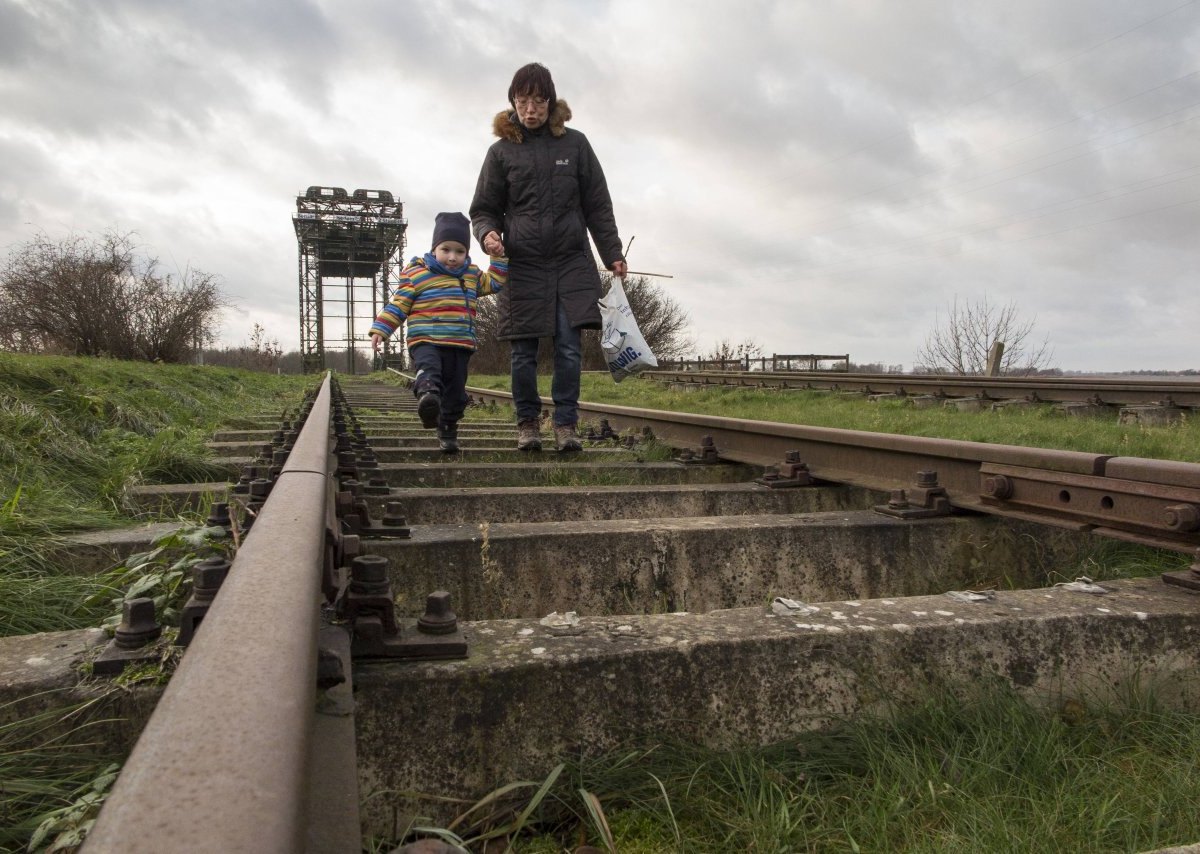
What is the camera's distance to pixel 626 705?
1444 millimetres

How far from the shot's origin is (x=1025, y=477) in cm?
263

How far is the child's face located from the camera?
5.21 metres

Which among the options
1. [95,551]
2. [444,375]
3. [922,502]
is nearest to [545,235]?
[444,375]

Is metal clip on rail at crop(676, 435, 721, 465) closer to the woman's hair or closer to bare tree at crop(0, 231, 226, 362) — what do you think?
the woman's hair

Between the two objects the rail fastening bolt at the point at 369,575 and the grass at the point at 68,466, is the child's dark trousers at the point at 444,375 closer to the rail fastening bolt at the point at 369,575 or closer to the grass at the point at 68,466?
the grass at the point at 68,466

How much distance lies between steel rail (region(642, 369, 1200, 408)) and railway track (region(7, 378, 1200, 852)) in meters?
6.49

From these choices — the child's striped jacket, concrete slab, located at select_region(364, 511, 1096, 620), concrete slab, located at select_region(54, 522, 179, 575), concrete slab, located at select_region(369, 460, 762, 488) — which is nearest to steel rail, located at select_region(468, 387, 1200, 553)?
concrete slab, located at select_region(364, 511, 1096, 620)

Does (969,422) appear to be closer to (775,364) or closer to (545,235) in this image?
(545,235)

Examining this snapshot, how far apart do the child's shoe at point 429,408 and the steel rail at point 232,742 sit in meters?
3.74

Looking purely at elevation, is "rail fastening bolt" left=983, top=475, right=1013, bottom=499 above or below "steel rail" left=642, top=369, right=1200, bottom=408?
below

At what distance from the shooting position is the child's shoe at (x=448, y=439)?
4.77 m

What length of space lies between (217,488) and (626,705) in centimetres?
213

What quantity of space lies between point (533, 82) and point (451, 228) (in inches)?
40.0

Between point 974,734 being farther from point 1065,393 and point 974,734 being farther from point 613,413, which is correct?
point 1065,393
